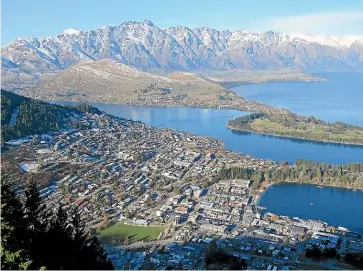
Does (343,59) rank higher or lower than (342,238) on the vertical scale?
higher

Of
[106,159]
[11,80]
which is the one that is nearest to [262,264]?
[106,159]

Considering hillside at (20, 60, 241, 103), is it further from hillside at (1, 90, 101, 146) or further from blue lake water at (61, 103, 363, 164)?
hillside at (1, 90, 101, 146)

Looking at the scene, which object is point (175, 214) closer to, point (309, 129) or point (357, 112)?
point (309, 129)

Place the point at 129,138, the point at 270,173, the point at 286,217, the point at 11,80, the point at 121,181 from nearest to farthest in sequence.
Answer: the point at 286,217
the point at 121,181
the point at 270,173
the point at 129,138
the point at 11,80

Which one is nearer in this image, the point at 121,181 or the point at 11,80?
the point at 121,181

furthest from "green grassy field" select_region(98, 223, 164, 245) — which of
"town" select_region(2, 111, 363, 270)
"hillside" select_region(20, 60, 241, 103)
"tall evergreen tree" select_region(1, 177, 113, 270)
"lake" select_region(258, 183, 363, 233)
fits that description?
"hillside" select_region(20, 60, 241, 103)

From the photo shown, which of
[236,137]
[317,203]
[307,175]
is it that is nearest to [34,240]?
[317,203]

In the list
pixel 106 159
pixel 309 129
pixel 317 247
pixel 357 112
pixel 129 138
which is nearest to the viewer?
pixel 317 247
